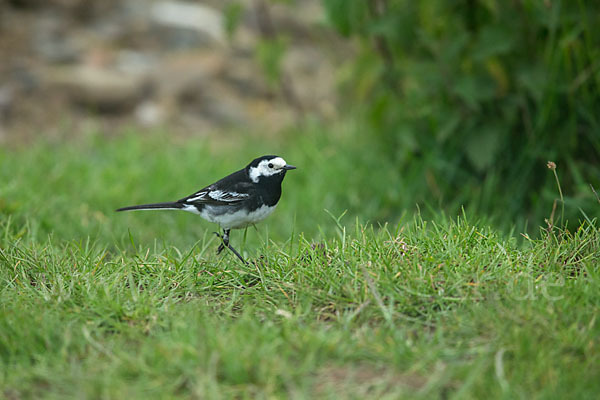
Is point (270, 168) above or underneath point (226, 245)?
above

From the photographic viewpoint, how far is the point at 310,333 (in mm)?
2643

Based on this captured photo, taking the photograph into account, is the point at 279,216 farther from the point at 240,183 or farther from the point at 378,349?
the point at 378,349

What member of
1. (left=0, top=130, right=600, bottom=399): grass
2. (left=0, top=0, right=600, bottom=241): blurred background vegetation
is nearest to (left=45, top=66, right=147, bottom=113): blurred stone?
(left=0, top=0, right=600, bottom=241): blurred background vegetation

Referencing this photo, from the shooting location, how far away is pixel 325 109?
9023 millimetres

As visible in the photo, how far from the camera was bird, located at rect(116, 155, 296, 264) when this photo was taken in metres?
3.85

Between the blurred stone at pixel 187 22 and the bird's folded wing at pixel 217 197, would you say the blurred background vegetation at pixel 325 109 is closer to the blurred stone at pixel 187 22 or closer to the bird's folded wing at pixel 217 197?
the blurred stone at pixel 187 22

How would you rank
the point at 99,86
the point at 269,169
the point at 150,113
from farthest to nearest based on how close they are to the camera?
the point at 150,113, the point at 99,86, the point at 269,169

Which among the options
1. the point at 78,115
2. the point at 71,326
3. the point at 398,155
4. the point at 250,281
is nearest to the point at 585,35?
the point at 398,155

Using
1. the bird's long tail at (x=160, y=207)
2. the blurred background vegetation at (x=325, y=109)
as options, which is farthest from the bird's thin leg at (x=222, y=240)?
the blurred background vegetation at (x=325, y=109)

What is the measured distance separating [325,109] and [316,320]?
634cm

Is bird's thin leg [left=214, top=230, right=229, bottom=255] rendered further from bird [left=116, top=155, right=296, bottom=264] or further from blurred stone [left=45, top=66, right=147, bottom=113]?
blurred stone [left=45, top=66, right=147, bottom=113]

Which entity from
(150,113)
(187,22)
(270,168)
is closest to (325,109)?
(150,113)

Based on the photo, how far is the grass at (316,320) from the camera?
2.46 m

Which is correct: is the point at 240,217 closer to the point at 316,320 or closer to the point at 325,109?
the point at 316,320
